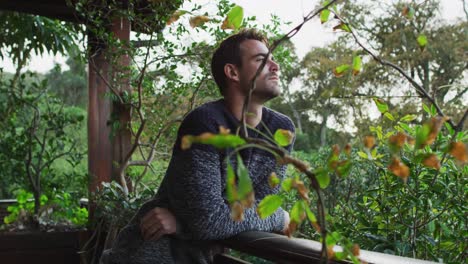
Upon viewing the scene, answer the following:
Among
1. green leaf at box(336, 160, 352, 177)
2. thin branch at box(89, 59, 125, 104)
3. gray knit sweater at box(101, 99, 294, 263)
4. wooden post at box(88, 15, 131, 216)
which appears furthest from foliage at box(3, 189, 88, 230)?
green leaf at box(336, 160, 352, 177)

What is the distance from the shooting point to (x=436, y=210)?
5.52 ft

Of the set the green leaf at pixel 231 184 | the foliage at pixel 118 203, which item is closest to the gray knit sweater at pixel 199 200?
the green leaf at pixel 231 184

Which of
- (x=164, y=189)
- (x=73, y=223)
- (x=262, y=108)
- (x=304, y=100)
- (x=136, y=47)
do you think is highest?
(x=304, y=100)

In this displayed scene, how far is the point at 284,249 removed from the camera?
1313 millimetres

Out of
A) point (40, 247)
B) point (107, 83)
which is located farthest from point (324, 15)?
point (40, 247)

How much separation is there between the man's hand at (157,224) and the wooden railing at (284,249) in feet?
0.51

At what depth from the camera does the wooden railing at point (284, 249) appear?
108cm

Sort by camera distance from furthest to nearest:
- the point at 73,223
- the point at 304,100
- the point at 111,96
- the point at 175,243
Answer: the point at 304,100, the point at 73,223, the point at 111,96, the point at 175,243

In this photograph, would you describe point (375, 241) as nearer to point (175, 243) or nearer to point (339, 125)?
point (175, 243)

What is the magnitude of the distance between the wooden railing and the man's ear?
1.38 ft

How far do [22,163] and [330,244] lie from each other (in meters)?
4.18

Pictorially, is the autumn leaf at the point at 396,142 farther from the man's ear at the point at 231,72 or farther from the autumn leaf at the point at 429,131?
the man's ear at the point at 231,72

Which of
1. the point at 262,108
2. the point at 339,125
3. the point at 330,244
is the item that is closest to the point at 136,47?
the point at 262,108

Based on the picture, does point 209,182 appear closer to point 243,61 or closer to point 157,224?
point 157,224
